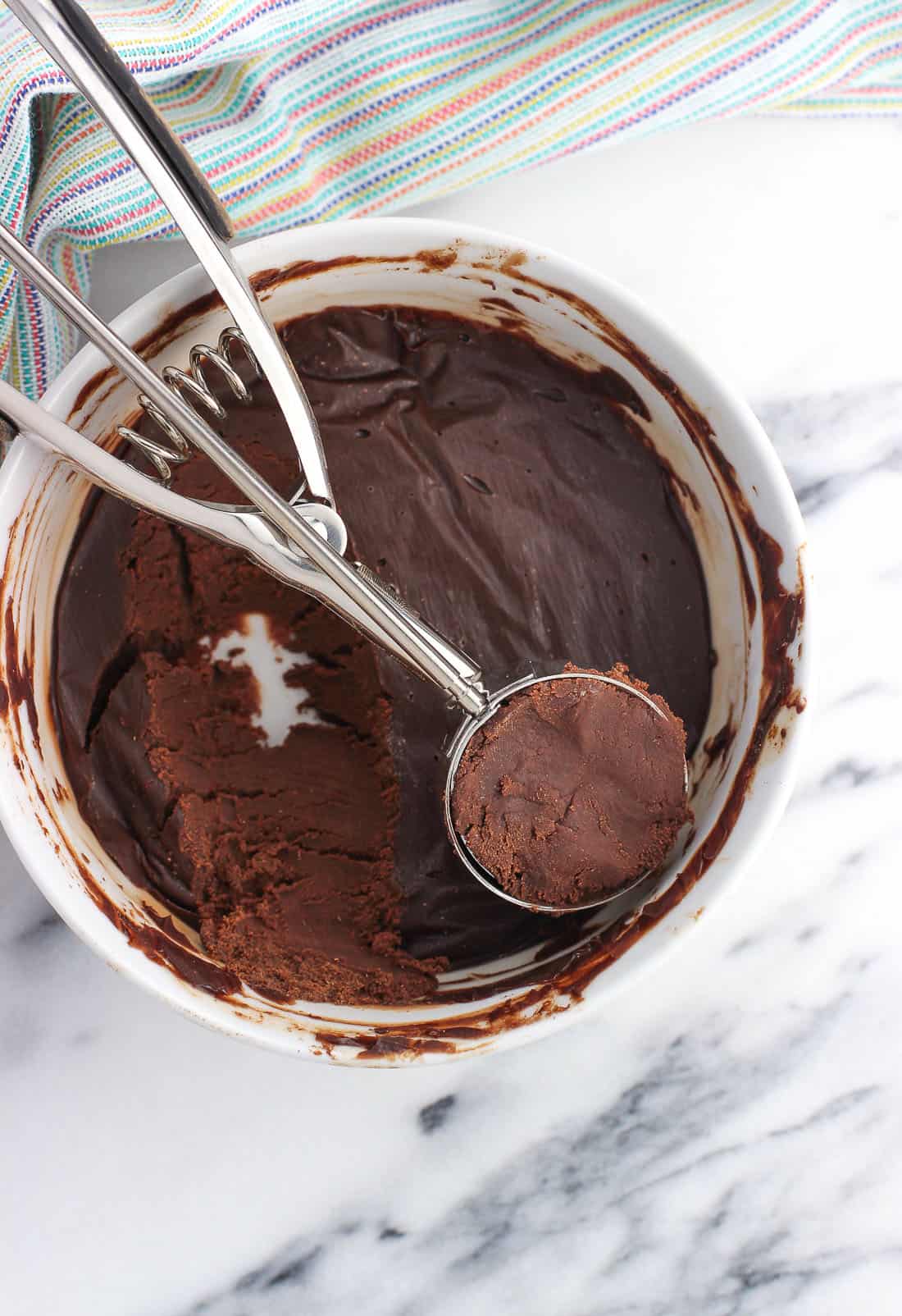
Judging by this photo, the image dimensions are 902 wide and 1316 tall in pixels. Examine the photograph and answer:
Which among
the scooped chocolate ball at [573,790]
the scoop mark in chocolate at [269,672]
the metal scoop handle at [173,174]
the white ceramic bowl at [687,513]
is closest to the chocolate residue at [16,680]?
the white ceramic bowl at [687,513]

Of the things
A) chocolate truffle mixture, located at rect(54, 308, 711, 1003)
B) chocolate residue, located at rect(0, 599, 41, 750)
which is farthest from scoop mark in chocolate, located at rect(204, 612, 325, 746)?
→ chocolate residue, located at rect(0, 599, 41, 750)

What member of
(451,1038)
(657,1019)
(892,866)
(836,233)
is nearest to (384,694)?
(451,1038)

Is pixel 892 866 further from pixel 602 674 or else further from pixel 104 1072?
pixel 104 1072

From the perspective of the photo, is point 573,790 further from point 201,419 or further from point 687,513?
point 201,419

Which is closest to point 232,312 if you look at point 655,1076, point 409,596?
point 409,596

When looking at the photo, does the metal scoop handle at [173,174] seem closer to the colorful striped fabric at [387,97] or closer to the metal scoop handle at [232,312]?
the metal scoop handle at [232,312]

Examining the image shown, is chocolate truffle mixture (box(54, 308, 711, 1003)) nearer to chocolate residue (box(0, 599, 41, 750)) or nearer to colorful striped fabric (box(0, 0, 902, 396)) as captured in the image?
chocolate residue (box(0, 599, 41, 750))
